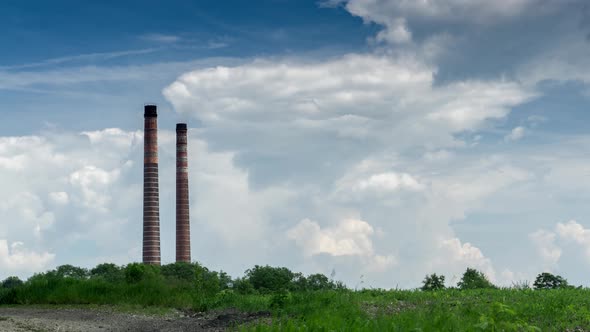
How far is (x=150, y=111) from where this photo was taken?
2694 inches

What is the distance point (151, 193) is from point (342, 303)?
5081 centimetres

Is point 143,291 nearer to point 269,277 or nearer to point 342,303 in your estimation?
point 342,303

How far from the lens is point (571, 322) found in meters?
15.8

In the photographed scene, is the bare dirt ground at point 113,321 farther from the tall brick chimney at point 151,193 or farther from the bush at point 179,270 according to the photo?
the tall brick chimney at point 151,193

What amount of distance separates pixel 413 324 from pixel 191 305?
1309 centimetres

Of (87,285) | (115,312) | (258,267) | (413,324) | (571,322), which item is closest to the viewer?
(413,324)

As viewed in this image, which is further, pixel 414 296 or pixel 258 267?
pixel 258 267

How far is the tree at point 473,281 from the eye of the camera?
1162 inches

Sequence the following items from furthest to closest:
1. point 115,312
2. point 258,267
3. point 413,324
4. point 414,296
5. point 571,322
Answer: point 258,267 → point 115,312 → point 414,296 → point 571,322 → point 413,324

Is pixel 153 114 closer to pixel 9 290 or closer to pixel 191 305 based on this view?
pixel 9 290

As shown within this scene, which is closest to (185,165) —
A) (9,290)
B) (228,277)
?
Answer: (228,277)

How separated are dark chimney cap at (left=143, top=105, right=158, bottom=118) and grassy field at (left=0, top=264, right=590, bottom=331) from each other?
39080 millimetres

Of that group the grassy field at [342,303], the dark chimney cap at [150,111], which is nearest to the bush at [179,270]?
the dark chimney cap at [150,111]

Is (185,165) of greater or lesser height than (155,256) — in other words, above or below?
above
